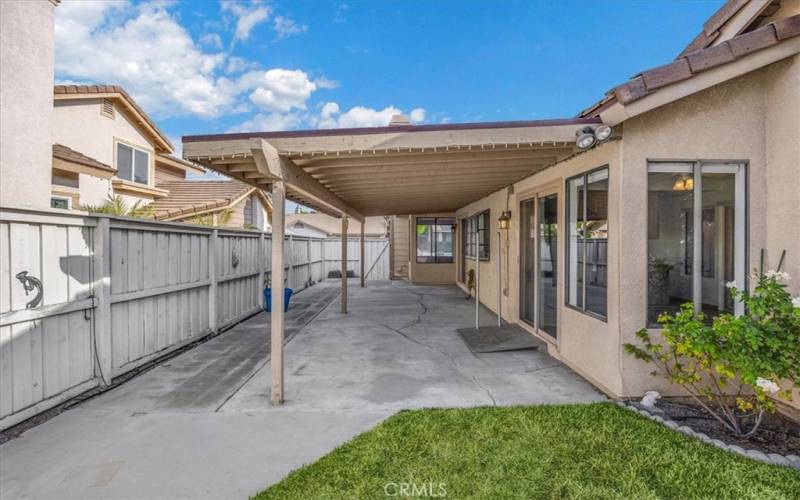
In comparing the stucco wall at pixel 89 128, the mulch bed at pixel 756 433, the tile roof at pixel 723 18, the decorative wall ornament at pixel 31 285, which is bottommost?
the mulch bed at pixel 756 433

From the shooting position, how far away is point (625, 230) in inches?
156

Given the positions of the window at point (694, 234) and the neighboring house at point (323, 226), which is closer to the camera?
the window at point (694, 234)

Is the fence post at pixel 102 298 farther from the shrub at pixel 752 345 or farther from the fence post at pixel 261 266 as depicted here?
the shrub at pixel 752 345

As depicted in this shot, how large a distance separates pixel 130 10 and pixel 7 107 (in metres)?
6.84

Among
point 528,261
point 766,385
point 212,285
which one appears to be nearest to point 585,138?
point 766,385

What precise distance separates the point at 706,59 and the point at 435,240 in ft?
39.0

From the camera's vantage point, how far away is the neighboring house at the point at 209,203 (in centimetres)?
1288

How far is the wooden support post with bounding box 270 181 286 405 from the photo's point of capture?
13.2 feet

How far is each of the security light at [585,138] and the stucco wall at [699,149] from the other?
42cm

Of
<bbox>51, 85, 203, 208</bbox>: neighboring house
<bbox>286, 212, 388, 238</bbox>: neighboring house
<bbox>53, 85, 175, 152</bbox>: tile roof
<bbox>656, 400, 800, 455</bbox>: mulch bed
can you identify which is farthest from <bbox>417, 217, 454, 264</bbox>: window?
<bbox>286, 212, 388, 238</bbox>: neighboring house

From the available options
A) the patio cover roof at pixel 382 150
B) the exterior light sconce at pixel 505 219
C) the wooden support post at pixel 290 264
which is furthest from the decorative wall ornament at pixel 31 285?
the wooden support post at pixel 290 264

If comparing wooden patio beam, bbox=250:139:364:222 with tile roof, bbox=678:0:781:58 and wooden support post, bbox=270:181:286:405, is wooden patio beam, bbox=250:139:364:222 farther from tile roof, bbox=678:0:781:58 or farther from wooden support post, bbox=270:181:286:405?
tile roof, bbox=678:0:781:58

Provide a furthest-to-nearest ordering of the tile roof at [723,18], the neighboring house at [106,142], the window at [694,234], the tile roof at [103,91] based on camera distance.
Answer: the tile roof at [103,91]
the neighboring house at [106,142]
the window at [694,234]
the tile roof at [723,18]
